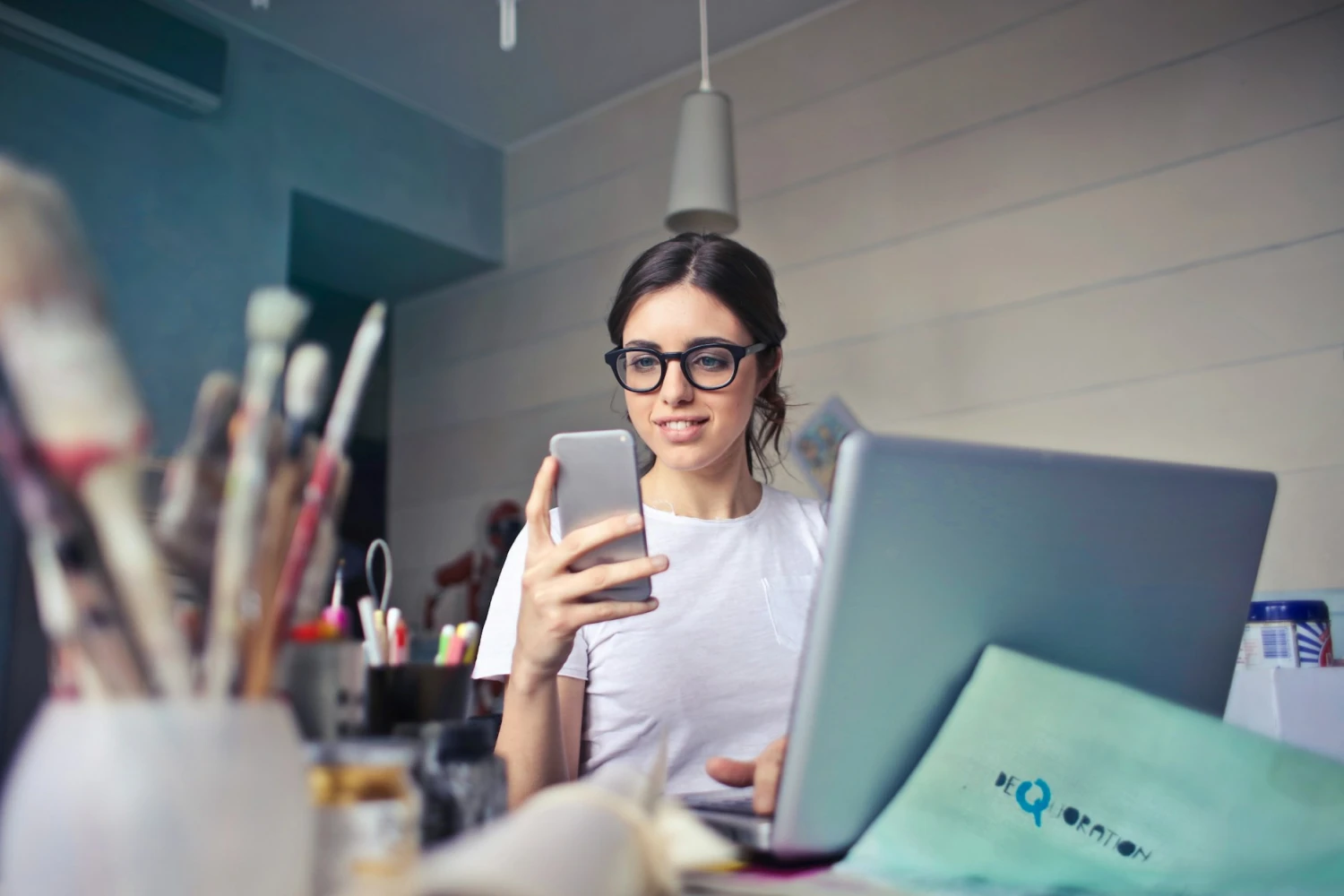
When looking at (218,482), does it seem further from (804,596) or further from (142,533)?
(804,596)

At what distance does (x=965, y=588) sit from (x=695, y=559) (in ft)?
2.65

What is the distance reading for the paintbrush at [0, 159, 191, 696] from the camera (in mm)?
385

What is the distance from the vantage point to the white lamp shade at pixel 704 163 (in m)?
2.37

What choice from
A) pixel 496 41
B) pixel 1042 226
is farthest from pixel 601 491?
pixel 496 41

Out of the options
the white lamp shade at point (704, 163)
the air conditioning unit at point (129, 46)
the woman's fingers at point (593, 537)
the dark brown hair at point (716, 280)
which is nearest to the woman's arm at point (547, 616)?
the woman's fingers at point (593, 537)

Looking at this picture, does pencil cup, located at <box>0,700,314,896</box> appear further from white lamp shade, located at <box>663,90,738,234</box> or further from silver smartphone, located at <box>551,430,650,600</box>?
white lamp shade, located at <box>663,90,738,234</box>

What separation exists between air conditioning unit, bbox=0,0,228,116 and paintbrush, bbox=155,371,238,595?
2.60 metres

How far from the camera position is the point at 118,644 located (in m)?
0.40

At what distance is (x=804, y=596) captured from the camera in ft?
4.61

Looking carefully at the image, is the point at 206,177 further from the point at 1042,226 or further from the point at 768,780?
the point at 768,780

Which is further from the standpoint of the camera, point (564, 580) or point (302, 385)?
point (564, 580)

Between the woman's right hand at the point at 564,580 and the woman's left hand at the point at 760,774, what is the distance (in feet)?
0.54

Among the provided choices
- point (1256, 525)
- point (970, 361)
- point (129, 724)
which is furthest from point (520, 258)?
point (129, 724)

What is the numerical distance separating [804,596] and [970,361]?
1384 millimetres
